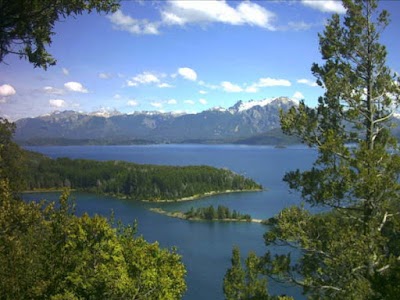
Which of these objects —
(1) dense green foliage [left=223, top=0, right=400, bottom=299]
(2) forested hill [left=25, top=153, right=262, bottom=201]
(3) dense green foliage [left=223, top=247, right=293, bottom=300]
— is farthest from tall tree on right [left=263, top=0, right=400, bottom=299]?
(2) forested hill [left=25, top=153, right=262, bottom=201]

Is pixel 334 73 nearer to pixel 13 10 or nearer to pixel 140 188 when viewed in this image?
pixel 13 10

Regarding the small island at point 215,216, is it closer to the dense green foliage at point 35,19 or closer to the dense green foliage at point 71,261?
the dense green foliage at point 71,261

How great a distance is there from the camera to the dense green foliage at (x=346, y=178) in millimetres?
8695

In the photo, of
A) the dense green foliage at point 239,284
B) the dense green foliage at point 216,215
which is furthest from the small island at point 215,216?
the dense green foliage at point 239,284

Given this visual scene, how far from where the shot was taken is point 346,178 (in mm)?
8828

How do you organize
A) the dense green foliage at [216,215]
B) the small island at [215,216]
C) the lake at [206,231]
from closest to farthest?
1. the lake at [206,231]
2. the small island at [215,216]
3. the dense green foliage at [216,215]

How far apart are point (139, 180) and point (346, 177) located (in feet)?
396

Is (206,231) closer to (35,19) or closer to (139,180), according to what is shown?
(139,180)

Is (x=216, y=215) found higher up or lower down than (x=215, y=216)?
higher up

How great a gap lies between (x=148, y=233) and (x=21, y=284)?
62.7 m

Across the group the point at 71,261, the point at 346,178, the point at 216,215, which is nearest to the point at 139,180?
the point at 216,215

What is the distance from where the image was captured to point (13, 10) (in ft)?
22.9

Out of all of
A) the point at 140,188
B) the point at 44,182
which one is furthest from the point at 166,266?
the point at 44,182

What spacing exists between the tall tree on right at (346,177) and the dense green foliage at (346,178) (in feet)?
0.07
